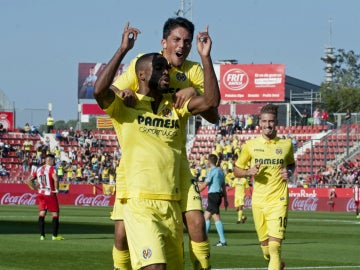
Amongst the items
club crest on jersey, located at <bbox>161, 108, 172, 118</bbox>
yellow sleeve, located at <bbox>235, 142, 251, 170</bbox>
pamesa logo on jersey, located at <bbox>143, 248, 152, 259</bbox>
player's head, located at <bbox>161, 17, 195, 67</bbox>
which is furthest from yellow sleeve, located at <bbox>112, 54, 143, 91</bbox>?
yellow sleeve, located at <bbox>235, 142, 251, 170</bbox>

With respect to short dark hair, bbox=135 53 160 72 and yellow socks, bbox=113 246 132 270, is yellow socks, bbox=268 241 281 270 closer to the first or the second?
yellow socks, bbox=113 246 132 270

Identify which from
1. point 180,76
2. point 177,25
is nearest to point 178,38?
point 177,25

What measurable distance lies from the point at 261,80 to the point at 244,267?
64.8 meters

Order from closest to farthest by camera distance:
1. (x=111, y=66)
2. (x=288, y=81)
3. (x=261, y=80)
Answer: (x=111, y=66) < (x=261, y=80) < (x=288, y=81)

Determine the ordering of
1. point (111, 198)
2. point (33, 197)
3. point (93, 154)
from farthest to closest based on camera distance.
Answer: point (93, 154), point (111, 198), point (33, 197)

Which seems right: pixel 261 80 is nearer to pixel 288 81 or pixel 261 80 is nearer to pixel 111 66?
pixel 288 81

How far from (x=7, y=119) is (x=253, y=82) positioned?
19.7m

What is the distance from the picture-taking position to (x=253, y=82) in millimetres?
82375

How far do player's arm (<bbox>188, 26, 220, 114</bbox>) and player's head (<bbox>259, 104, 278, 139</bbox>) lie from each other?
6.26m

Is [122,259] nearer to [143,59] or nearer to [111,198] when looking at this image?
[143,59]

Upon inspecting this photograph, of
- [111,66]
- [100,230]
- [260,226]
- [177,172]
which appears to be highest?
[111,66]

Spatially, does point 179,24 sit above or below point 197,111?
above

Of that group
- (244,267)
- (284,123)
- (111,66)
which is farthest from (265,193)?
(284,123)

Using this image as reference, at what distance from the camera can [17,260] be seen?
62.8ft
